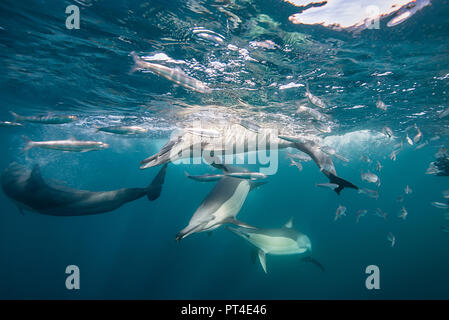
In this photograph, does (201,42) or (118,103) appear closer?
(201,42)

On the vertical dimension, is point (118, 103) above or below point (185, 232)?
above

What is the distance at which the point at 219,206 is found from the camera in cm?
426

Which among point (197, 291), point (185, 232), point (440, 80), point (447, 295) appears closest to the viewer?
point (185, 232)

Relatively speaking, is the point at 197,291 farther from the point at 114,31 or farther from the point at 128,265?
the point at 114,31

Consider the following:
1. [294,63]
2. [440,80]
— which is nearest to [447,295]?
[440,80]

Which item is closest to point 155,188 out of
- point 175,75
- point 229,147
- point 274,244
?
point 175,75

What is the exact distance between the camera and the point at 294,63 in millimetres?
7258

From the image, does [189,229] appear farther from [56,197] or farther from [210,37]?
[210,37]

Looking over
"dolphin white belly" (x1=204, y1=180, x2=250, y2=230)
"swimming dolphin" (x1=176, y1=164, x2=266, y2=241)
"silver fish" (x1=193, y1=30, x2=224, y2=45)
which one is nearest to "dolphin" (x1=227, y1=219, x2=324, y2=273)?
"dolphin white belly" (x1=204, y1=180, x2=250, y2=230)

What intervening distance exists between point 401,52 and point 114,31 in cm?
946

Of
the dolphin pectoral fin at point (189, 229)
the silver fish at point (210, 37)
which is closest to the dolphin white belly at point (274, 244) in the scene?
the dolphin pectoral fin at point (189, 229)

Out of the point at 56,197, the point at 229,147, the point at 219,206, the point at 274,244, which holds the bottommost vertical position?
the point at 274,244

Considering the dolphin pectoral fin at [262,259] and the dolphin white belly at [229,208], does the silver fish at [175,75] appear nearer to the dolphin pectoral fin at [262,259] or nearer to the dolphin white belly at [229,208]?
the dolphin white belly at [229,208]

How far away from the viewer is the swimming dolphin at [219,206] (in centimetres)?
365
